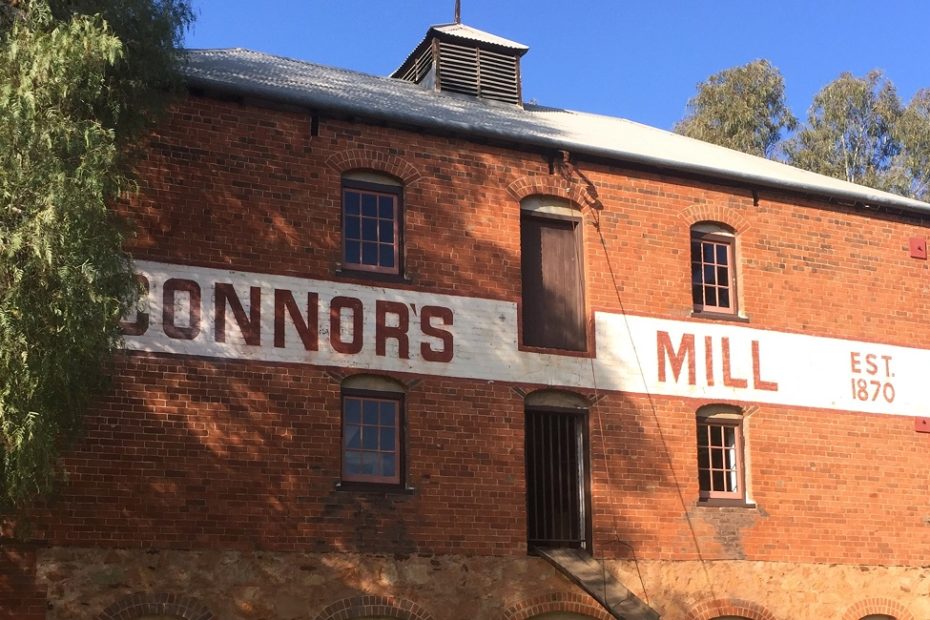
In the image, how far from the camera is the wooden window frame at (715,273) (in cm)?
1861

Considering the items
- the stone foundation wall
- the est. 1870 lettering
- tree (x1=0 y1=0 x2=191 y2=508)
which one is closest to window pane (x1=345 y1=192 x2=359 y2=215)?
tree (x1=0 y1=0 x2=191 y2=508)

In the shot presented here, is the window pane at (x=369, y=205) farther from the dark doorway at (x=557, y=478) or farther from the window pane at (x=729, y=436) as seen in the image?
the window pane at (x=729, y=436)

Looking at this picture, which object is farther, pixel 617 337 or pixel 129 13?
pixel 617 337

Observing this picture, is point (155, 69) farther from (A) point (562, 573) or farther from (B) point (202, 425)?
(A) point (562, 573)

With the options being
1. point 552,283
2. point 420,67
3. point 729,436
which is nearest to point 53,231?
point 552,283

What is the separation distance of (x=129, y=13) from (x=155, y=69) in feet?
2.03

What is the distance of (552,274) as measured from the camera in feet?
58.0

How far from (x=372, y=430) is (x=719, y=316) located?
5536mm

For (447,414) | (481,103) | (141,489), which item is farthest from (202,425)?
(481,103)

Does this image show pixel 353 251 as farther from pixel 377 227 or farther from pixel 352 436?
pixel 352 436

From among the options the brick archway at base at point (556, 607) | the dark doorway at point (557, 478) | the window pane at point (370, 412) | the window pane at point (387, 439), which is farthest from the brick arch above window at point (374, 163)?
the brick archway at base at point (556, 607)

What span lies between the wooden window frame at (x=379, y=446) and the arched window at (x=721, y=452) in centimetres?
449

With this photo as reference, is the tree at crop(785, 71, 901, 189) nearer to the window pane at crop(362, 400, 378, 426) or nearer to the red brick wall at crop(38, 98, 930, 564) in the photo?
the red brick wall at crop(38, 98, 930, 564)

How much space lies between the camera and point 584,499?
16953mm
